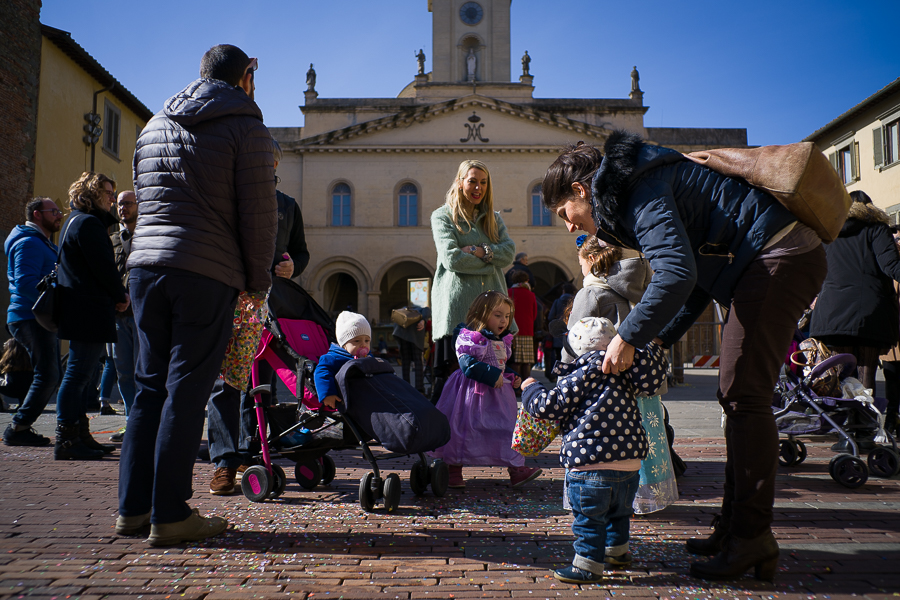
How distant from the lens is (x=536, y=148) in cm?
3338

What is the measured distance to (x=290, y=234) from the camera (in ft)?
16.4

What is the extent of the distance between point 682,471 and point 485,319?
1.76 metres

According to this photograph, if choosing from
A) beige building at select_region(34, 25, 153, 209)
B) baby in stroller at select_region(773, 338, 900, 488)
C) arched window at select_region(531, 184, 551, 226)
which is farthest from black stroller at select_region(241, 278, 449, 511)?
arched window at select_region(531, 184, 551, 226)

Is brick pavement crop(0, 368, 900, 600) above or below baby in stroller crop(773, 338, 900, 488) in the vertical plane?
below

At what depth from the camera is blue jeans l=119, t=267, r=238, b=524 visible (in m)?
2.91

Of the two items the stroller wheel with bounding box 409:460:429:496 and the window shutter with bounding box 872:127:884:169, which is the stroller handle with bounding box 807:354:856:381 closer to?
the stroller wheel with bounding box 409:460:429:496

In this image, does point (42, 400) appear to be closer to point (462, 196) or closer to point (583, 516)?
point (462, 196)

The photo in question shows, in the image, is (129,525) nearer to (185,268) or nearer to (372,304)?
(185,268)

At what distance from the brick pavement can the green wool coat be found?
1.20 meters

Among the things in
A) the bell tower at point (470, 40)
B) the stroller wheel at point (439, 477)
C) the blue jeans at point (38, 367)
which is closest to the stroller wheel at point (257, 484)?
the stroller wheel at point (439, 477)

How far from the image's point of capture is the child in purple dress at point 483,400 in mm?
4062

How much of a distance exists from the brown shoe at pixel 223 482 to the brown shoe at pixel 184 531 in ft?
3.14

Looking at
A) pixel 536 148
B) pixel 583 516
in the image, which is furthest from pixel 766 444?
pixel 536 148

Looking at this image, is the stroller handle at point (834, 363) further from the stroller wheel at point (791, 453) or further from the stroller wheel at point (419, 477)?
the stroller wheel at point (419, 477)
